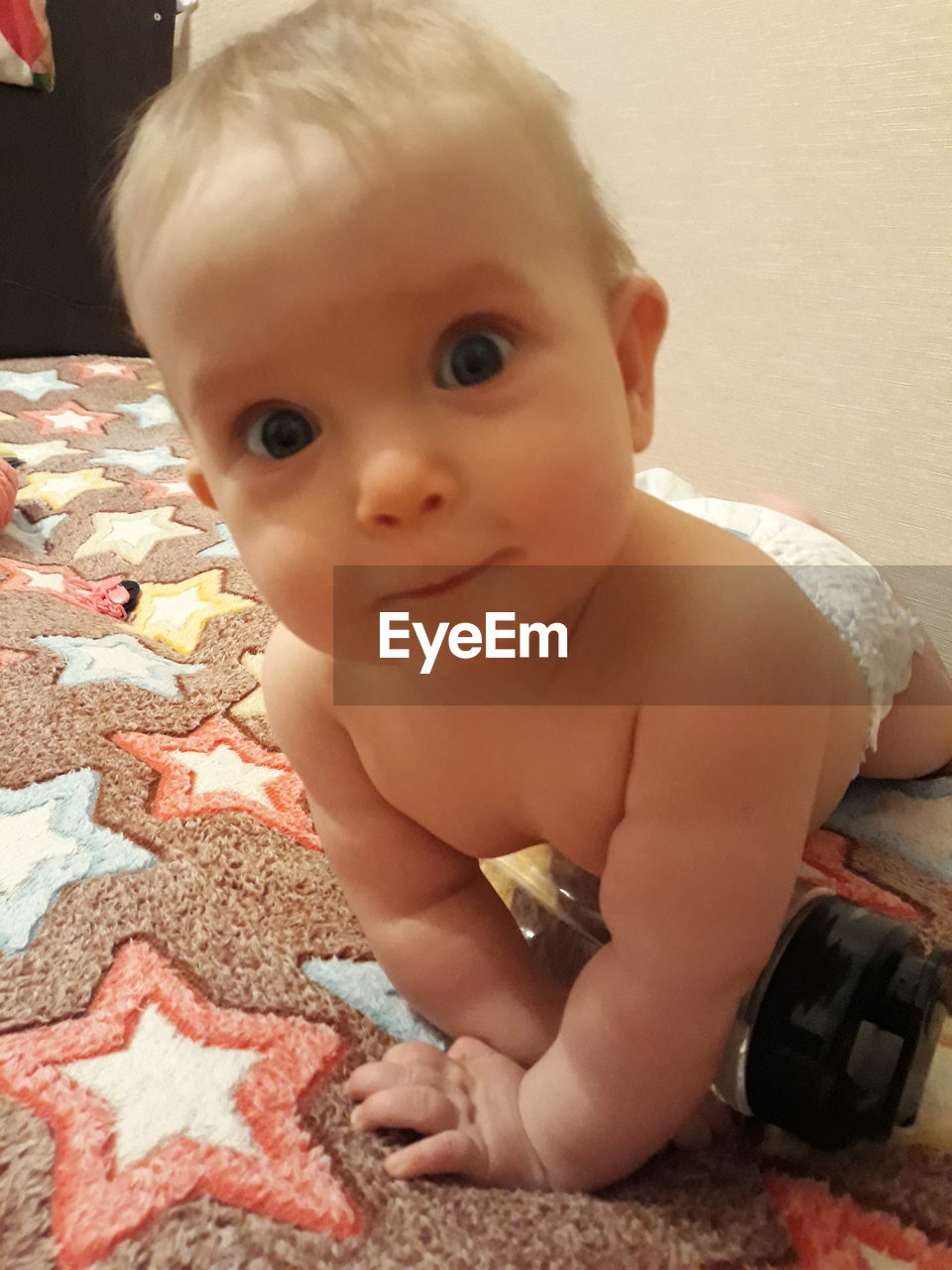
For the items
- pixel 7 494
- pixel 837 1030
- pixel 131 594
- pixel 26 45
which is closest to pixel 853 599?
pixel 837 1030

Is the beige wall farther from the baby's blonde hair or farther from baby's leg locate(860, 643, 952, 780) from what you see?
the baby's blonde hair

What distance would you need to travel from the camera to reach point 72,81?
187cm

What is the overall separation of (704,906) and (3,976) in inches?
12.9

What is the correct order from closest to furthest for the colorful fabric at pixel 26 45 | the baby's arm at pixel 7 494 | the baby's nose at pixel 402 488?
the baby's nose at pixel 402 488
the baby's arm at pixel 7 494
the colorful fabric at pixel 26 45

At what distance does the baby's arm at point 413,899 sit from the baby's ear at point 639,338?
0.63ft

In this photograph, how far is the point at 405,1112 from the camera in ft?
1.36

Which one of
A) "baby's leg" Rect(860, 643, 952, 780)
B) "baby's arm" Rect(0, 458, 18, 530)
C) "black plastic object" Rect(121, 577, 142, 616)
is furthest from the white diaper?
"baby's arm" Rect(0, 458, 18, 530)

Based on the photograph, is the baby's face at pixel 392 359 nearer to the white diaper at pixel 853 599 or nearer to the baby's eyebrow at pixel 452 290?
the baby's eyebrow at pixel 452 290

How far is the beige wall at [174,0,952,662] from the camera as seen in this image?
2.47 feet

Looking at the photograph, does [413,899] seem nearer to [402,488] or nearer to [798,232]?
[402,488]

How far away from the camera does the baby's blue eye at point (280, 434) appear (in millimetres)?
337

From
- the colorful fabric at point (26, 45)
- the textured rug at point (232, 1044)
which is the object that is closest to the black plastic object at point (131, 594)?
the textured rug at point (232, 1044)

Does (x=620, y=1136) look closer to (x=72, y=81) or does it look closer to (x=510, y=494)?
(x=510, y=494)

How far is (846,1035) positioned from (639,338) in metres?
0.29
